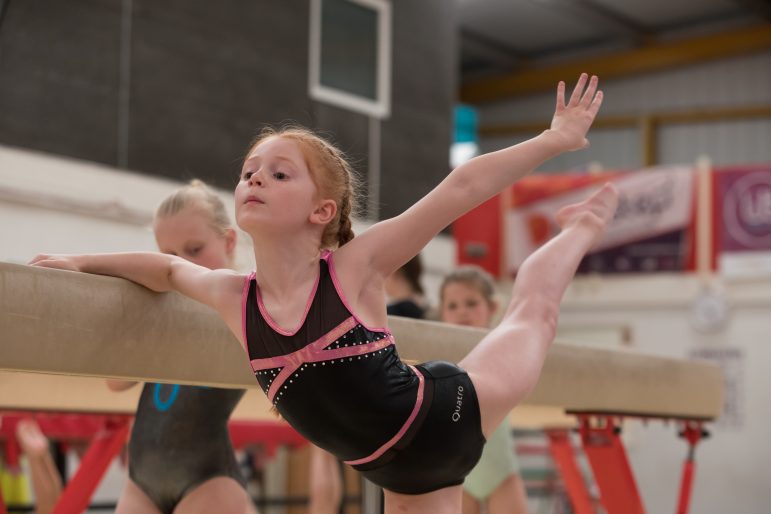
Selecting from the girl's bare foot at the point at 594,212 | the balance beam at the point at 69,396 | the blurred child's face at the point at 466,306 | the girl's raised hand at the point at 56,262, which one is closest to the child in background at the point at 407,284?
the blurred child's face at the point at 466,306

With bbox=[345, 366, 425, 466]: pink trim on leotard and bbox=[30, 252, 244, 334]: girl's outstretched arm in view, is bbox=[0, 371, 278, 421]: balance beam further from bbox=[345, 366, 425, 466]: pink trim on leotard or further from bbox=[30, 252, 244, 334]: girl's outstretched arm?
bbox=[345, 366, 425, 466]: pink trim on leotard

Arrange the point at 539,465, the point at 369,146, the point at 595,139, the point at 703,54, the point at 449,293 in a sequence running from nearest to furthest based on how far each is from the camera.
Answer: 1. the point at 449,293
2. the point at 369,146
3. the point at 539,465
4. the point at 703,54
5. the point at 595,139

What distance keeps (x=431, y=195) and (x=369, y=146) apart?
24.0 ft

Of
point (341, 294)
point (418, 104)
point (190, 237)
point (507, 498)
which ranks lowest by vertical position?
point (507, 498)

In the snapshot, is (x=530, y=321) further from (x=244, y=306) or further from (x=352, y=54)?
(x=352, y=54)

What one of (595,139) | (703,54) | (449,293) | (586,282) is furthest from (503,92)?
(449,293)

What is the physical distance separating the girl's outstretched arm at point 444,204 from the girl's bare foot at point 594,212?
353 millimetres

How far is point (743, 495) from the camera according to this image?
31.0ft

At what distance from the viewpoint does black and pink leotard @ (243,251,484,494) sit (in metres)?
1.85

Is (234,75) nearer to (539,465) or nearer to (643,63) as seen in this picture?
(539,465)

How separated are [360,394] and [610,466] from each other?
5.73 feet

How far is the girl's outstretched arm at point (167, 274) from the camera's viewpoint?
6.59ft

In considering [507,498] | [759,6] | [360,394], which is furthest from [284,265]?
[759,6]

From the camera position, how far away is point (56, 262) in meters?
2.05
